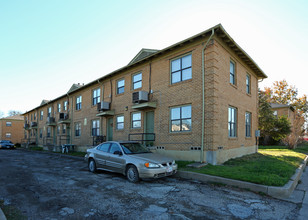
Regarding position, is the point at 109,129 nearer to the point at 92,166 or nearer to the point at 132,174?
the point at 92,166

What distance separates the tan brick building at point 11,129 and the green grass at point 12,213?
50.6 m

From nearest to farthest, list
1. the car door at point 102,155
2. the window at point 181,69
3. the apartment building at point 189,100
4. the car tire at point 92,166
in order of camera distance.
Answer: the car door at point 102,155, the car tire at point 92,166, the apartment building at point 189,100, the window at point 181,69

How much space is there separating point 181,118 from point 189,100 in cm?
108

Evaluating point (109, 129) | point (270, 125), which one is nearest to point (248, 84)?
point (109, 129)

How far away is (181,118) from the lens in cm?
1149

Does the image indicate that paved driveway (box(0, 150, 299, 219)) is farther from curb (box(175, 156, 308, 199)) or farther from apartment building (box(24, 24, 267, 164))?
apartment building (box(24, 24, 267, 164))

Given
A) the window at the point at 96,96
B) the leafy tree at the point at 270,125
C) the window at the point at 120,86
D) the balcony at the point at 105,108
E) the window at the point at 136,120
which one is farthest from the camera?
the leafy tree at the point at 270,125

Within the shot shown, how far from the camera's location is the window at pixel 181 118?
36.7 feet

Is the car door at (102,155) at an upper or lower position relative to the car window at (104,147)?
lower

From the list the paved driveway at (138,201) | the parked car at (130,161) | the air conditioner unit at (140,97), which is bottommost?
the paved driveway at (138,201)

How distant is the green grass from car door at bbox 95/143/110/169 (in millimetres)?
4057

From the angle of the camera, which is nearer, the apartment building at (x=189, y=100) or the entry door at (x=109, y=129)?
the apartment building at (x=189, y=100)

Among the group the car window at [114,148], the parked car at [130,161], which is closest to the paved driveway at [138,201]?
the parked car at [130,161]

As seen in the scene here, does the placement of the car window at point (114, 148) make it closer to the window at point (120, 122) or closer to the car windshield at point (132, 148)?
the car windshield at point (132, 148)
